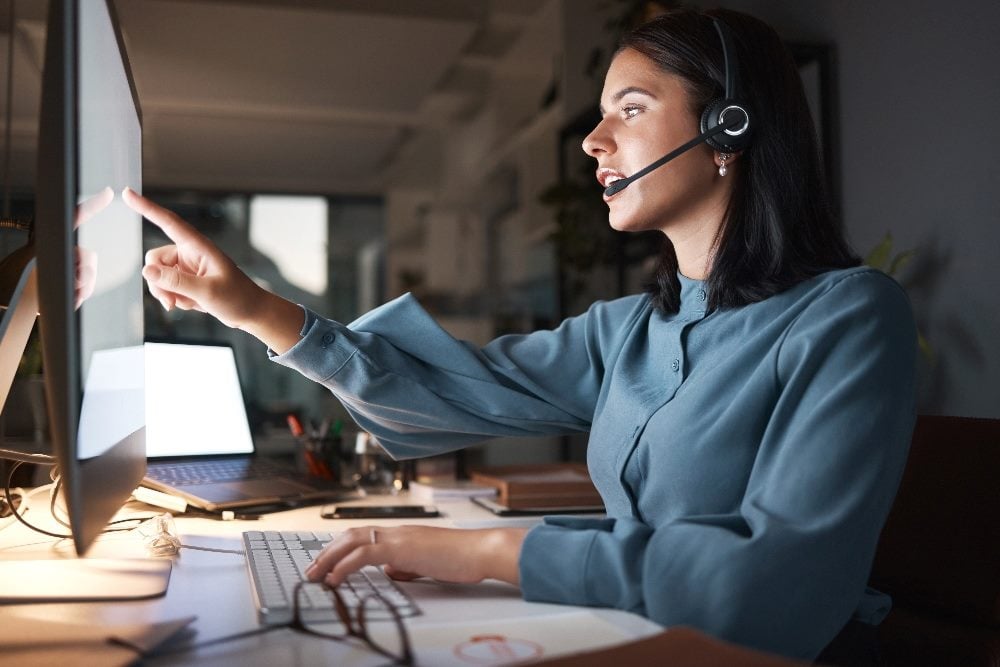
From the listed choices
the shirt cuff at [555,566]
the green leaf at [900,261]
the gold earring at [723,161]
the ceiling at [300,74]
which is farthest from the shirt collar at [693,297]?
the ceiling at [300,74]

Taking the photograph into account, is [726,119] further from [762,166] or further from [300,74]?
[300,74]

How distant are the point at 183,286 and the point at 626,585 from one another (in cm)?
66

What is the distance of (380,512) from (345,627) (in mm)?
702

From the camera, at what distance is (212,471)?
1579 millimetres

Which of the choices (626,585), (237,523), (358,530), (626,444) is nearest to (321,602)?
(358,530)

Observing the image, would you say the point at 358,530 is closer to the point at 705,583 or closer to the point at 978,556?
the point at 705,583

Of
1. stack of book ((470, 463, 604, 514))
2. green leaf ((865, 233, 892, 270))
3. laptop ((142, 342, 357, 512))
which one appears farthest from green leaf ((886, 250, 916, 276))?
laptop ((142, 342, 357, 512))

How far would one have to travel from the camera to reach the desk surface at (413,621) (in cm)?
62

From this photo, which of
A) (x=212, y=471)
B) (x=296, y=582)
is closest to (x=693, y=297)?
(x=296, y=582)

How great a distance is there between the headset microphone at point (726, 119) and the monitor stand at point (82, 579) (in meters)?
0.74

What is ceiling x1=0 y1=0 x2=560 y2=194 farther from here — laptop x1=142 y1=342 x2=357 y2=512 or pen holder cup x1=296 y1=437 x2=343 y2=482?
pen holder cup x1=296 y1=437 x2=343 y2=482

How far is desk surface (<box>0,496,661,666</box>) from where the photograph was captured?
0.62m

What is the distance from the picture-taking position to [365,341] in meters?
1.20

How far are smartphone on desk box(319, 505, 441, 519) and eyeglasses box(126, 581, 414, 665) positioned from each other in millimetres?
581
